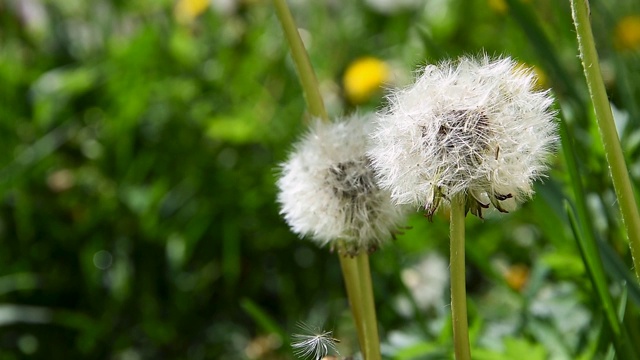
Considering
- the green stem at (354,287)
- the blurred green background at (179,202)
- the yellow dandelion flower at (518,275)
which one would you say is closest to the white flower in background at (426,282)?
the blurred green background at (179,202)

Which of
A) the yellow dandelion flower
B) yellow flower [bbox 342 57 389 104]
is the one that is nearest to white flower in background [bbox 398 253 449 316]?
the yellow dandelion flower

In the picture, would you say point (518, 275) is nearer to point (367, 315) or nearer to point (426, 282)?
point (426, 282)

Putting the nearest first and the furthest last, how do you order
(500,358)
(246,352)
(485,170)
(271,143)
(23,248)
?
1. (485,170)
2. (500,358)
3. (246,352)
4. (23,248)
5. (271,143)

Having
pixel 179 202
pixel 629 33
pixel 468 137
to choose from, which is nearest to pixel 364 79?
pixel 179 202

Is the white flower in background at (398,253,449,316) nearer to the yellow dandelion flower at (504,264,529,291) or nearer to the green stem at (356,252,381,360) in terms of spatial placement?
the yellow dandelion flower at (504,264,529,291)

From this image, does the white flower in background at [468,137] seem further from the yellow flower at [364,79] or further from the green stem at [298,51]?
the yellow flower at [364,79]

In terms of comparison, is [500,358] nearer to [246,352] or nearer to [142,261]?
[246,352]

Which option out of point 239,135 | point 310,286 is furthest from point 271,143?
point 310,286
